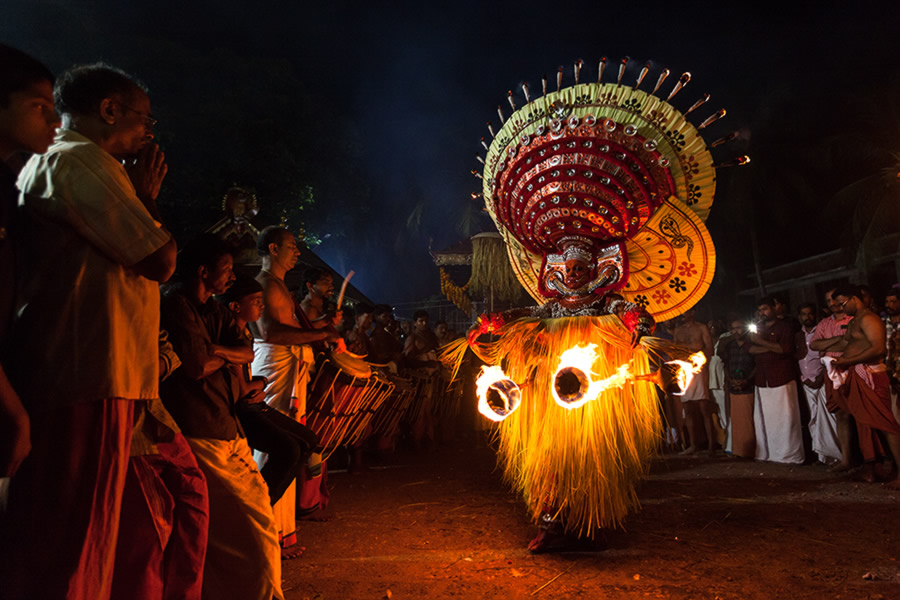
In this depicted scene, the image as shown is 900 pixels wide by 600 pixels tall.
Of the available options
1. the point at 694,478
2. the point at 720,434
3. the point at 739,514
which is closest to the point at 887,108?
the point at 720,434

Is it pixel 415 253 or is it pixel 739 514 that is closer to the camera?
pixel 739 514

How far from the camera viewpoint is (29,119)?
144cm

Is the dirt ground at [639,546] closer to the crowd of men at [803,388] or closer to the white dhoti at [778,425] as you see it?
the crowd of men at [803,388]

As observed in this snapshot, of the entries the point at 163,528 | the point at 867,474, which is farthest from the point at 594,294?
the point at 867,474

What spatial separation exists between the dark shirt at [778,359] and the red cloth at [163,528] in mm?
6891

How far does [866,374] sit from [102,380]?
668 cm

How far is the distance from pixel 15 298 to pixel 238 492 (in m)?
1.22

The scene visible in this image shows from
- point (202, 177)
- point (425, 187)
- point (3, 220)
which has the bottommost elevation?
point (3, 220)

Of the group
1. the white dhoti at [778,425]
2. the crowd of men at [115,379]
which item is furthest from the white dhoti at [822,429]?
the crowd of men at [115,379]

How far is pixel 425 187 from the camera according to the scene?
30.2 meters

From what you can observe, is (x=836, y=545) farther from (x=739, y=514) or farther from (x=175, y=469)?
Answer: (x=175, y=469)

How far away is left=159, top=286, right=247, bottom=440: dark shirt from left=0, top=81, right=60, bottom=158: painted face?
912 mm

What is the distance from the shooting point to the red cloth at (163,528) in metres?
1.67

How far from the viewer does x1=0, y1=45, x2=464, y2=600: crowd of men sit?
137 cm
